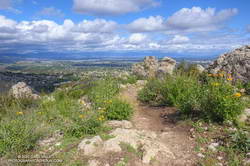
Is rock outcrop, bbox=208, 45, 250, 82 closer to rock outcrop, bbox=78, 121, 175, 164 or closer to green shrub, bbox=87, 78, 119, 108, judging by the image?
green shrub, bbox=87, 78, 119, 108

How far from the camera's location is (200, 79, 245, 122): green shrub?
3969mm

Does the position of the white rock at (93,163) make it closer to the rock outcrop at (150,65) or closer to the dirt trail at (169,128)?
the dirt trail at (169,128)

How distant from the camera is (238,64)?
7.49 metres

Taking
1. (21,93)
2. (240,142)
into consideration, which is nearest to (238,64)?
(240,142)

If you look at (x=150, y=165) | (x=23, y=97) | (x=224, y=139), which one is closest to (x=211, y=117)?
(x=224, y=139)

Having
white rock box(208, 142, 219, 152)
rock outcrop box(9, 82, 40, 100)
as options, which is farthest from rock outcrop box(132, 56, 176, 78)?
white rock box(208, 142, 219, 152)

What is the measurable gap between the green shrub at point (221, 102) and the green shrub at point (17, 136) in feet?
13.7

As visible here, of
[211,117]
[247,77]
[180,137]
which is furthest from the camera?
[247,77]

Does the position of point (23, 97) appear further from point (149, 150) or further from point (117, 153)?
point (149, 150)

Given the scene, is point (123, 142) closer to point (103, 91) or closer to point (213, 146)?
point (213, 146)

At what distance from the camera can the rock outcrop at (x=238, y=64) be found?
711 cm

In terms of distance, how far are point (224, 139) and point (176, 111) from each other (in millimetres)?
2261

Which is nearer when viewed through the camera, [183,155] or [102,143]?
[183,155]

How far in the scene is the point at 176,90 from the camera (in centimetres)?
614
